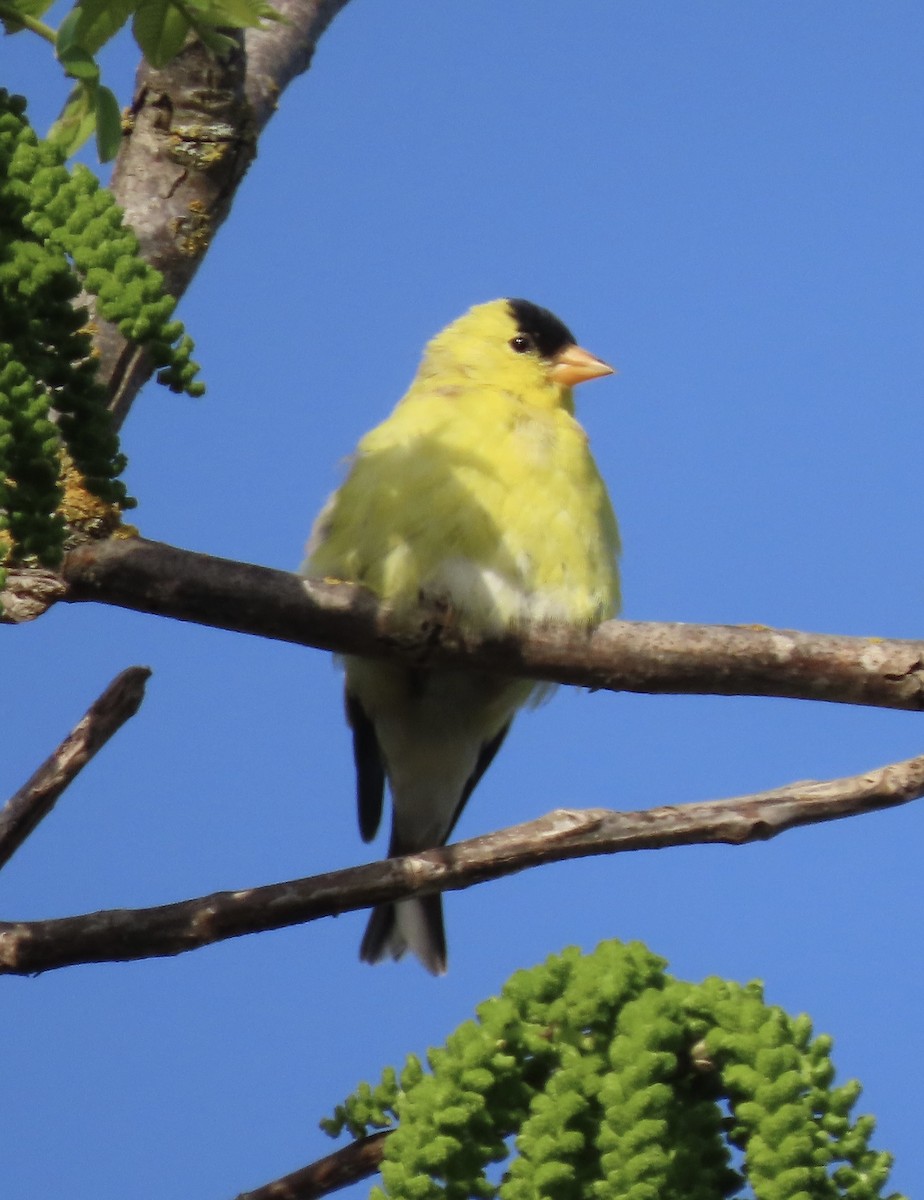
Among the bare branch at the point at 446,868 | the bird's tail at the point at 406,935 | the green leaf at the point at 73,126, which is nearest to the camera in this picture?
the bare branch at the point at 446,868

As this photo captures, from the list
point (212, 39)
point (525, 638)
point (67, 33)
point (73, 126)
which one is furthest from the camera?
point (525, 638)

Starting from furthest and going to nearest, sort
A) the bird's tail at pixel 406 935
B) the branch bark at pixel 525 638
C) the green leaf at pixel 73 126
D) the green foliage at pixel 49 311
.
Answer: the bird's tail at pixel 406 935
the green leaf at pixel 73 126
the branch bark at pixel 525 638
the green foliage at pixel 49 311

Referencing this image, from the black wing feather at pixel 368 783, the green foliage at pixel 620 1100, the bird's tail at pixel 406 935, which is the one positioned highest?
the black wing feather at pixel 368 783

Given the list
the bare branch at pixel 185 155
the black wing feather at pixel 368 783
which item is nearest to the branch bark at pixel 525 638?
the bare branch at pixel 185 155

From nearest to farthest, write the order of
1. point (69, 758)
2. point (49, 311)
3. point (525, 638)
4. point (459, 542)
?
point (49, 311) < point (69, 758) < point (525, 638) < point (459, 542)

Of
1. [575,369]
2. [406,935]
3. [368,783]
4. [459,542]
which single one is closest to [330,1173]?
[459,542]

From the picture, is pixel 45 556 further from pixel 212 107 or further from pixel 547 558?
pixel 547 558

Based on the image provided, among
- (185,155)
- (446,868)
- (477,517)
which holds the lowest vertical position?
(446,868)

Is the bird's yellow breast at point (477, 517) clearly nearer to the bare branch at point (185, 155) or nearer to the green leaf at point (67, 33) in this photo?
the bare branch at point (185, 155)

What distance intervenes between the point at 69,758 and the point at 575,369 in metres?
2.29

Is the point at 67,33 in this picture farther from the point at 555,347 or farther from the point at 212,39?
the point at 555,347

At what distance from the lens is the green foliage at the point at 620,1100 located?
165 cm

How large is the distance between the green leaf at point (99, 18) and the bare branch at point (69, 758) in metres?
0.84

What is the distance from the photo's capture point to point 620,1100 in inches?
66.8
